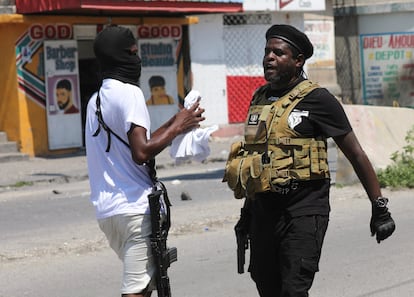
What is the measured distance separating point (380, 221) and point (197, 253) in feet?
12.6

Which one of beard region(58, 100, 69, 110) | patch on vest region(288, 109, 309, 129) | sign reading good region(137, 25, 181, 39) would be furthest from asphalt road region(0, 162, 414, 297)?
sign reading good region(137, 25, 181, 39)

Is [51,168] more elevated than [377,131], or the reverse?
[377,131]

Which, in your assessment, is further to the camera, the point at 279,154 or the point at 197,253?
the point at 197,253

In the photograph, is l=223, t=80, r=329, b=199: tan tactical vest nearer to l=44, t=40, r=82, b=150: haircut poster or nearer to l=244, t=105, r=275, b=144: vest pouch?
l=244, t=105, r=275, b=144: vest pouch

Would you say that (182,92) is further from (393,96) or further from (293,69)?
(293,69)

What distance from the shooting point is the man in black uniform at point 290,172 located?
470 centimetres

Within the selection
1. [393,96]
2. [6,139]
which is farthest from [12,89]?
[393,96]

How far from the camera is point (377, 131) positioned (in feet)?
40.8

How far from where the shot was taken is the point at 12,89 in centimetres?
1886

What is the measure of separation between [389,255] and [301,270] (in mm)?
3729

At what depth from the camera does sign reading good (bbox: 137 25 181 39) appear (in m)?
21.0

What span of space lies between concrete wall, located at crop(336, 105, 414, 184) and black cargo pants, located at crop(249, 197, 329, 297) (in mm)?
7414

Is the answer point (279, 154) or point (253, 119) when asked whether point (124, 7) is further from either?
A: point (279, 154)

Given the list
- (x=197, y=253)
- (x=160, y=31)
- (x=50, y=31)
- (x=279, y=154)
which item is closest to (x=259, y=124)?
(x=279, y=154)
